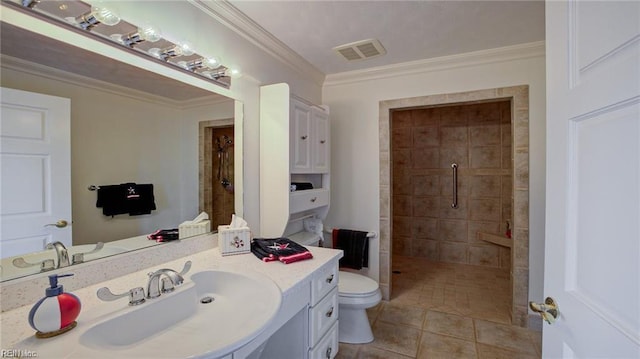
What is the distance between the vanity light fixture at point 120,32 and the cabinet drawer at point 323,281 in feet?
4.09

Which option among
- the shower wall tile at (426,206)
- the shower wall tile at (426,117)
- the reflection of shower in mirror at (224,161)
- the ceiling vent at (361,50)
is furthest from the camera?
the shower wall tile at (426,206)

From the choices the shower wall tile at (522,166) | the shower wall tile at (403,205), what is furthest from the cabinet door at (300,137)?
the shower wall tile at (403,205)

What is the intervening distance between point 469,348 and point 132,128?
8.24 ft

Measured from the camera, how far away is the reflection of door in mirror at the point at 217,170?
164cm

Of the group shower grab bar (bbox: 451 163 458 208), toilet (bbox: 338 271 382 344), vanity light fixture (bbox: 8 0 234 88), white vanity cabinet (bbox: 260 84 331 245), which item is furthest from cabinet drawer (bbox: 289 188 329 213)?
shower grab bar (bbox: 451 163 458 208)

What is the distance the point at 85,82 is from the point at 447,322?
284 cm

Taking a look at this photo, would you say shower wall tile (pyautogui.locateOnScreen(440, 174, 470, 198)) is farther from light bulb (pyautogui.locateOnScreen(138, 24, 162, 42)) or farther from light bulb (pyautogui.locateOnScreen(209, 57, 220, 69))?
light bulb (pyautogui.locateOnScreen(138, 24, 162, 42))

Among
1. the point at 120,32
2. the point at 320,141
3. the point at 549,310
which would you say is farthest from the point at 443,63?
the point at 120,32

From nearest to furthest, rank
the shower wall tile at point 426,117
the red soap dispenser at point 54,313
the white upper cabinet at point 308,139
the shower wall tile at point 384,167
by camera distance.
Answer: the red soap dispenser at point 54,313, the white upper cabinet at point 308,139, the shower wall tile at point 384,167, the shower wall tile at point 426,117

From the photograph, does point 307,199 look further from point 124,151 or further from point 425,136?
point 425,136

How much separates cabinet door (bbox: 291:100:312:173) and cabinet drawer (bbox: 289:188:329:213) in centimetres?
18

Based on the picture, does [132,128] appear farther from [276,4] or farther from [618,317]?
[618,317]

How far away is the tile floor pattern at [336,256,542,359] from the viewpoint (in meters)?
1.95

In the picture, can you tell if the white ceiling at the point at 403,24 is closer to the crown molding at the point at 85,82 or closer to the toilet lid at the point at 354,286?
the crown molding at the point at 85,82
